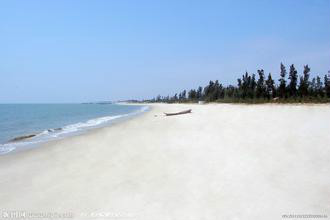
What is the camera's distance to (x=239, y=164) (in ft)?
23.9

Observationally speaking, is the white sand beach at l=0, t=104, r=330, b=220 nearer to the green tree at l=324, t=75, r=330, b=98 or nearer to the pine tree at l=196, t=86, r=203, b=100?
the green tree at l=324, t=75, r=330, b=98

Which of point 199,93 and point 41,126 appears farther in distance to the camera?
point 199,93

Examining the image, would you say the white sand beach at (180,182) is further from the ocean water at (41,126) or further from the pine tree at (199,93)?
the pine tree at (199,93)

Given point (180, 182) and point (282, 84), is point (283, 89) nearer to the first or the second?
point (282, 84)

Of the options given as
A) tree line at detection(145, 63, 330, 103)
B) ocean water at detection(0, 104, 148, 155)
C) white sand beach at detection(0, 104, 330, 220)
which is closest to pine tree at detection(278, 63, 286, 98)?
tree line at detection(145, 63, 330, 103)

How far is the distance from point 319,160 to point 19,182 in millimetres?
8618

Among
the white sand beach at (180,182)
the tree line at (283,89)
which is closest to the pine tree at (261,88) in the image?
the tree line at (283,89)

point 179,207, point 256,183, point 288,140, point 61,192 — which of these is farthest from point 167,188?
point 288,140

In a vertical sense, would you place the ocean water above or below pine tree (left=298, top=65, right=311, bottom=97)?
below

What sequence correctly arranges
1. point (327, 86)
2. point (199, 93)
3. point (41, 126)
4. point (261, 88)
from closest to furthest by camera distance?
1. point (41, 126)
2. point (327, 86)
3. point (261, 88)
4. point (199, 93)

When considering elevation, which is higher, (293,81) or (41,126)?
(293,81)

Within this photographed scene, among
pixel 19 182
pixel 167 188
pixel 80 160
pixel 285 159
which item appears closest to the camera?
pixel 167 188

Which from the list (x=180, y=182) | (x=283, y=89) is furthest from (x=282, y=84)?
(x=180, y=182)

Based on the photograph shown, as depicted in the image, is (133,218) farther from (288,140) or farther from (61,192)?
(288,140)
